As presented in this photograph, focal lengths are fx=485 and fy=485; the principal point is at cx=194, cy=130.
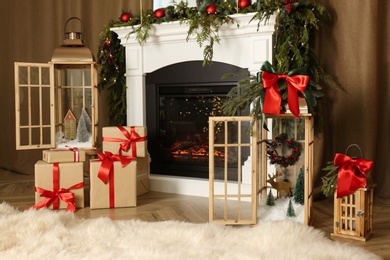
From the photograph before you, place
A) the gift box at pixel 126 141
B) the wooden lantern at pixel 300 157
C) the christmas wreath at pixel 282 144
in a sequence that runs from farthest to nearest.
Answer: the gift box at pixel 126 141 → the christmas wreath at pixel 282 144 → the wooden lantern at pixel 300 157

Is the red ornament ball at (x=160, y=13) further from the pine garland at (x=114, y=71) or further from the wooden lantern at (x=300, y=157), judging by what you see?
the wooden lantern at (x=300, y=157)

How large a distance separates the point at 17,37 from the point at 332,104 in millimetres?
3203

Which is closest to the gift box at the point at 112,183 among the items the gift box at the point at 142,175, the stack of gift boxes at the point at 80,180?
the stack of gift boxes at the point at 80,180

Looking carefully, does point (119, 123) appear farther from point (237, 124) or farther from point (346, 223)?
point (346, 223)

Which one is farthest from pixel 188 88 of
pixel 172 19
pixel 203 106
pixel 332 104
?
pixel 332 104

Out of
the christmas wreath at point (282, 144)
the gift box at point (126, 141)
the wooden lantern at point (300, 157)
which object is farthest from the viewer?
the gift box at point (126, 141)

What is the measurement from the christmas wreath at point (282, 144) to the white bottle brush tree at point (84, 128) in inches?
59.5

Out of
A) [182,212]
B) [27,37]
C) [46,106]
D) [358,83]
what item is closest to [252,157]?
[182,212]

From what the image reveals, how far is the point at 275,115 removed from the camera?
274cm

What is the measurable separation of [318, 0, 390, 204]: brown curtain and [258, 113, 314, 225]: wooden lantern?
722 mm

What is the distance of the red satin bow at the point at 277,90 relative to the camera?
259cm

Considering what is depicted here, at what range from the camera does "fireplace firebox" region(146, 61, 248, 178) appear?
12.2 ft

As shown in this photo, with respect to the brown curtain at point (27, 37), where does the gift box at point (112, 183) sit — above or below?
below

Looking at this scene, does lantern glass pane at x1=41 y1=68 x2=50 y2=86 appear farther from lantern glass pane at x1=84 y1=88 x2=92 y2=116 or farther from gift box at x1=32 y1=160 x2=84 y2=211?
gift box at x1=32 y1=160 x2=84 y2=211
